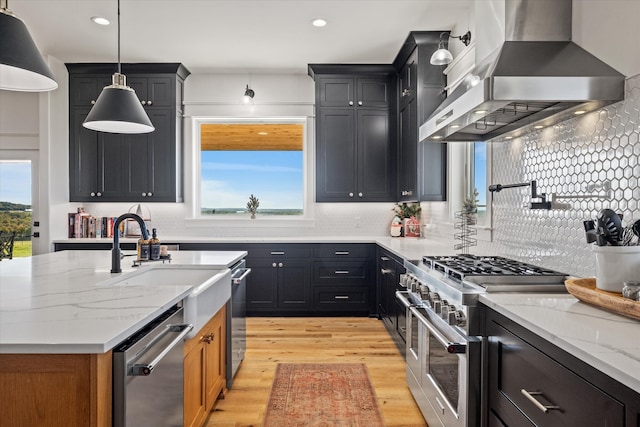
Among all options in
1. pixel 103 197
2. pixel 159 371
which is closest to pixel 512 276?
pixel 159 371

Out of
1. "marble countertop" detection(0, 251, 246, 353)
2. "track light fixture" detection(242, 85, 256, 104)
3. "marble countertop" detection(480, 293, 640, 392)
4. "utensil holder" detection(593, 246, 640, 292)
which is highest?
"track light fixture" detection(242, 85, 256, 104)

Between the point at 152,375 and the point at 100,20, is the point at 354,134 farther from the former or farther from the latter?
the point at 152,375

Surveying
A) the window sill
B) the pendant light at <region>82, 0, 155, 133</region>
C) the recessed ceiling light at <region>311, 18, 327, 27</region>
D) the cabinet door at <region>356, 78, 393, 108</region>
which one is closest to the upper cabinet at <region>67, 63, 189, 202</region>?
the window sill

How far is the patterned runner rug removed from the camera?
2.52 metres

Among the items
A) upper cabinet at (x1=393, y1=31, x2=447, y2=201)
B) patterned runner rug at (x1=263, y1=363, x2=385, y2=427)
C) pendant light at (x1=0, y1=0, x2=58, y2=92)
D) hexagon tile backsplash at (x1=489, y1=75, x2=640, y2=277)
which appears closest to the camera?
pendant light at (x1=0, y1=0, x2=58, y2=92)

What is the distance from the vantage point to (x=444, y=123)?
8.00 ft

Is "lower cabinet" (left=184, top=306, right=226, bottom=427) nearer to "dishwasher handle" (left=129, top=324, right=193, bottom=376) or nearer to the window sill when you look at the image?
"dishwasher handle" (left=129, top=324, right=193, bottom=376)

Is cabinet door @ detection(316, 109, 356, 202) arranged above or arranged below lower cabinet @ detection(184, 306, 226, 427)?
above

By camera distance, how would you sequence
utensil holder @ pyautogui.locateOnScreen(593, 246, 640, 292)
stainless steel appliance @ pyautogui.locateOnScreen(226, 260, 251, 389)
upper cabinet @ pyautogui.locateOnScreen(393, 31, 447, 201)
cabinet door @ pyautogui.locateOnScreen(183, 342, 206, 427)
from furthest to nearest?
upper cabinet @ pyautogui.locateOnScreen(393, 31, 447, 201)
stainless steel appliance @ pyautogui.locateOnScreen(226, 260, 251, 389)
cabinet door @ pyautogui.locateOnScreen(183, 342, 206, 427)
utensil holder @ pyautogui.locateOnScreen(593, 246, 640, 292)

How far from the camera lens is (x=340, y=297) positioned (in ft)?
16.0

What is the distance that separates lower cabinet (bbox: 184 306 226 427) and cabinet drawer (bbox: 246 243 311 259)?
2.10m

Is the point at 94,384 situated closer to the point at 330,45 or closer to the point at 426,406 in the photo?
the point at 426,406

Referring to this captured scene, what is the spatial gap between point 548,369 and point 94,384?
50.7 inches

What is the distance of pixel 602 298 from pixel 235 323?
7.29 feet
